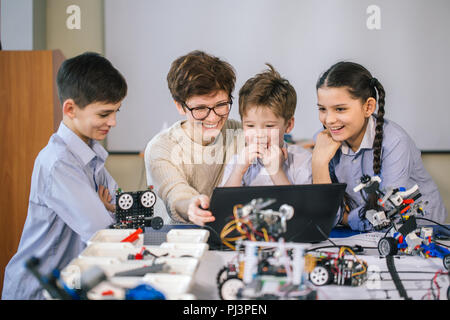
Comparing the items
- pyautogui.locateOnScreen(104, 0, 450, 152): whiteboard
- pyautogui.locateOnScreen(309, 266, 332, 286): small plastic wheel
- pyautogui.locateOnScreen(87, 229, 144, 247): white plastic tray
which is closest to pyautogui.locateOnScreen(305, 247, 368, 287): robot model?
pyautogui.locateOnScreen(309, 266, 332, 286): small plastic wheel

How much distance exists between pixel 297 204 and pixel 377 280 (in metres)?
0.25

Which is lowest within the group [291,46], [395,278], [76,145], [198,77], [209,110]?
[395,278]

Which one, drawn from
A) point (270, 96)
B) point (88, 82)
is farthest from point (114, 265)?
point (270, 96)

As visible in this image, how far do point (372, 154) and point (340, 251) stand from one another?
1.75 ft

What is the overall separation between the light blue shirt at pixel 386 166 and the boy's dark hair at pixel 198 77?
0.50m

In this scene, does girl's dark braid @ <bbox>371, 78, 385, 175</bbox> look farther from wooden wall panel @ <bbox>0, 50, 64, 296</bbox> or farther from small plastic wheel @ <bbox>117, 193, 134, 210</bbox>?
wooden wall panel @ <bbox>0, 50, 64, 296</bbox>

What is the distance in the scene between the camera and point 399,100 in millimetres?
2006

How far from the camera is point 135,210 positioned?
1.07 meters

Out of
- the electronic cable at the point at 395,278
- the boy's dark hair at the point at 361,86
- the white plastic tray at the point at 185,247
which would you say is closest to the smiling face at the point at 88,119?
the white plastic tray at the point at 185,247

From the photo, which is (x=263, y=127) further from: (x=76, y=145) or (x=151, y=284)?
(x=151, y=284)

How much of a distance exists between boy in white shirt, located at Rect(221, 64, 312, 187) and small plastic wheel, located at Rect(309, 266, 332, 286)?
606mm

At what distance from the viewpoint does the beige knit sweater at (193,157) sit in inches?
57.1

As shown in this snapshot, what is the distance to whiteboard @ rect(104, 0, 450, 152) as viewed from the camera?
5.80 feet

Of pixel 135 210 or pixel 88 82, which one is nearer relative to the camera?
pixel 135 210
